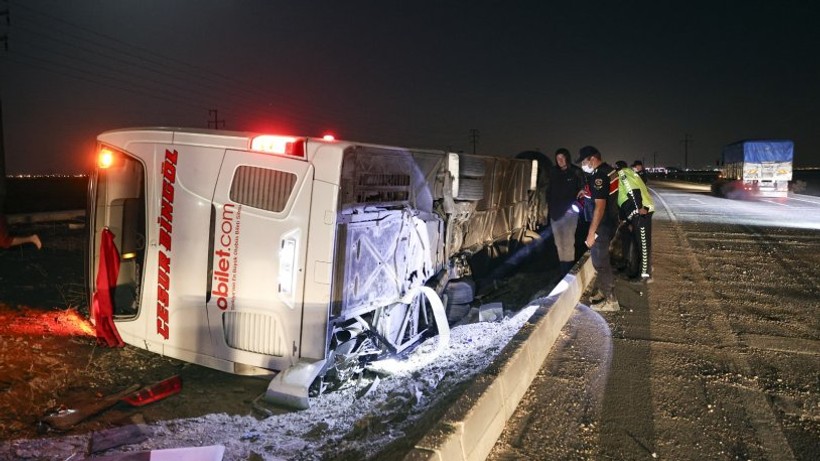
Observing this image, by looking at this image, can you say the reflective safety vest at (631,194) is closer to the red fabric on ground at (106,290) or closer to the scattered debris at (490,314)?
the scattered debris at (490,314)

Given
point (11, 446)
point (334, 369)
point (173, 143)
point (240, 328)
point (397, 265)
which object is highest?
point (173, 143)

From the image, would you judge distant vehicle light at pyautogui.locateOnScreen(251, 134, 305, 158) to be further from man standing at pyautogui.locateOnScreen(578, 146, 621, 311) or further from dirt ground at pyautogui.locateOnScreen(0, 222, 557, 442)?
man standing at pyautogui.locateOnScreen(578, 146, 621, 311)

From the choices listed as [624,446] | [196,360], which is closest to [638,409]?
[624,446]

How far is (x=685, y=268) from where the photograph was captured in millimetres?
7926

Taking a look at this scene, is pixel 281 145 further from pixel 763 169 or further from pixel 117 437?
pixel 763 169

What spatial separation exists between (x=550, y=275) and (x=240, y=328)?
23.6 feet

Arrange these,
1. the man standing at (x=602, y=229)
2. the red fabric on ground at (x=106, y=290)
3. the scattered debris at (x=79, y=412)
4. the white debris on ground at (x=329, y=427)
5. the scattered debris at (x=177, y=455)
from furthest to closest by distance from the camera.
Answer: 1. the man standing at (x=602, y=229)
2. the red fabric on ground at (x=106, y=290)
3. the scattered debris at (x=79, y=412)
4. the white debris on ground at (x=329, y=427)
5. the scattered debris at (x=177, y=455)

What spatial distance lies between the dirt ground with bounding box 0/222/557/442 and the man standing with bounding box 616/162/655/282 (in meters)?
4.82

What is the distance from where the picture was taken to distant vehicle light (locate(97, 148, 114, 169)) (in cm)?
463

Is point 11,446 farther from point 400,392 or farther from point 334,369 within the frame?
point 400,392

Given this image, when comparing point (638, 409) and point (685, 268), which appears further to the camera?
point (685, 268)

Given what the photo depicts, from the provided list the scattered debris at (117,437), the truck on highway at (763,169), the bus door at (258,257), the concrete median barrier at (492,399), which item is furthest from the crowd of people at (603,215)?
the truck on highway at (763,169)

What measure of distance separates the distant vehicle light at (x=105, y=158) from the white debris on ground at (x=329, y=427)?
223cm

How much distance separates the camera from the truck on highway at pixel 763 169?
1077 inches
